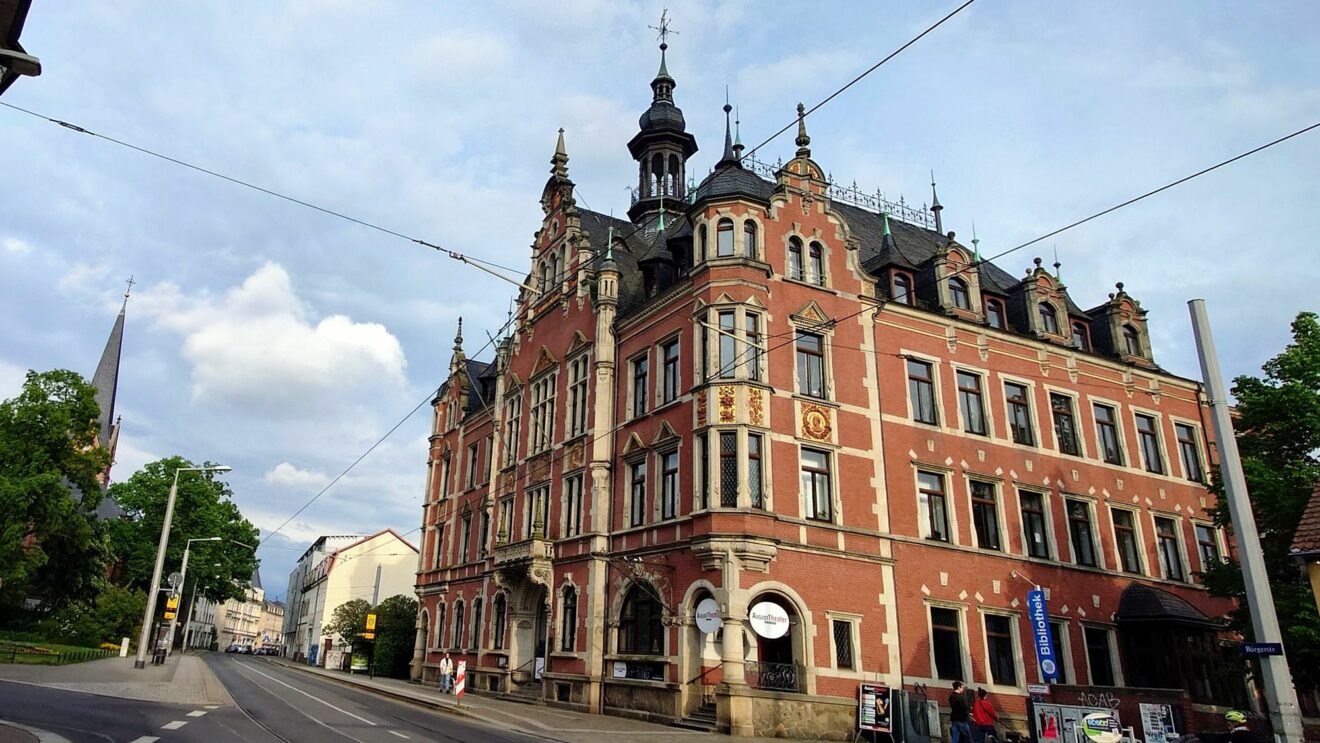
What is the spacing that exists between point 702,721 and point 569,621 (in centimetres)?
908

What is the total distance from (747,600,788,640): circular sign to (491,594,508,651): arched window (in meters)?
15.8

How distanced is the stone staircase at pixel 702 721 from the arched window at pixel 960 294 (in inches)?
680

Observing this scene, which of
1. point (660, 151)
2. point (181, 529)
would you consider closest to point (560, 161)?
point (660, 151)

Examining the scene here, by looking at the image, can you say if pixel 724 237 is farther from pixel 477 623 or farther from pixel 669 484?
pixel 477 623

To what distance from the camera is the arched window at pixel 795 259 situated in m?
28.3

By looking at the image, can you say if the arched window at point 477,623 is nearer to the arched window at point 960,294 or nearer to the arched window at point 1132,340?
the arched window at point 960,294

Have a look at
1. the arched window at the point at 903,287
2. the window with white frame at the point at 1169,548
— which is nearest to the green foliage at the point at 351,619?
the arched window at the point at 903,287

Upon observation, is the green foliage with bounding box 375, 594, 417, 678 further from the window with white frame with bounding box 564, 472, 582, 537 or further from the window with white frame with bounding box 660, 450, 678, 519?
the window with white frame with bounding box 660, 450, 678, 519

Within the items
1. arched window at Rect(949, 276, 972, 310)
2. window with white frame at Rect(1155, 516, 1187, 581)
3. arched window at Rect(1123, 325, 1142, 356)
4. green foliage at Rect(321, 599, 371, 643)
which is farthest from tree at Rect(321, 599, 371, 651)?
arched window at Rect(1123, 325, 1142, 356)

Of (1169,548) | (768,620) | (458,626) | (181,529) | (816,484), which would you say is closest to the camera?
(768,620)

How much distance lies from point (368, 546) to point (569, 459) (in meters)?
58.8

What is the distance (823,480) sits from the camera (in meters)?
26.6

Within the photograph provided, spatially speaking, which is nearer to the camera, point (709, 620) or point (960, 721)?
point (960, 721)

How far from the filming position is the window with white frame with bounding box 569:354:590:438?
33000 mm
